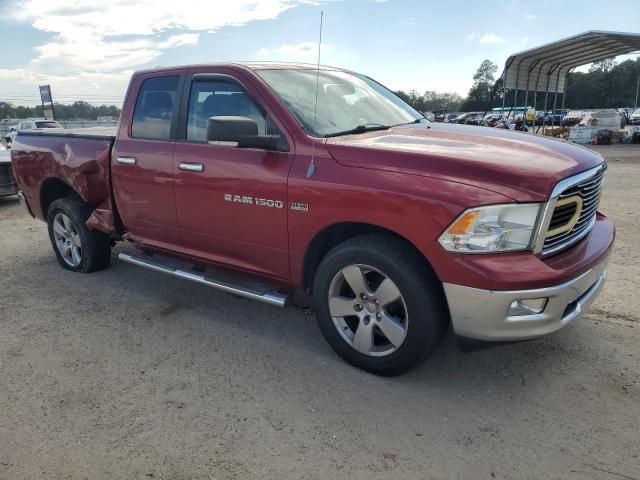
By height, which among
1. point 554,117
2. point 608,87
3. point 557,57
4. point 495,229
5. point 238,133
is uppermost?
point 608,87

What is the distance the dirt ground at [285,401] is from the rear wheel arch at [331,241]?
0.60 meters

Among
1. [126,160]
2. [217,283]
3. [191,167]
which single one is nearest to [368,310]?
[217,283]

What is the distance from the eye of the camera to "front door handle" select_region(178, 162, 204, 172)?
3744 millimetres

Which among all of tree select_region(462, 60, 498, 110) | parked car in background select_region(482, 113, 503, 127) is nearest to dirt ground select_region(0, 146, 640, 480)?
parked car in background select_region(482, 113, 503, 127)

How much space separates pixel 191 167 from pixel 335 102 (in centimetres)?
118

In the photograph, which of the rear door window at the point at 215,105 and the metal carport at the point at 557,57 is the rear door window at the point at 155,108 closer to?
the rear door window at the point at 215,105

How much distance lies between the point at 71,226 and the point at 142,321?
1.79 m

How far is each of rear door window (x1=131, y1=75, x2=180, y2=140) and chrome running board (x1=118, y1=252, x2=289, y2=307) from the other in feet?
3.53

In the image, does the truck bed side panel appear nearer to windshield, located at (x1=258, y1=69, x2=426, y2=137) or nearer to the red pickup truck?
the red pickup truck

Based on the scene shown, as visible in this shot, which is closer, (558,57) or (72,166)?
(72,166)

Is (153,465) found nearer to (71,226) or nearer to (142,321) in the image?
(142,321)

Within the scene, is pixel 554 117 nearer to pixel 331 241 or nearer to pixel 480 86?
pixel 331 241

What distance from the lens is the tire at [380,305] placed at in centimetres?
284

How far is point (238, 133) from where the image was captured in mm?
3189
